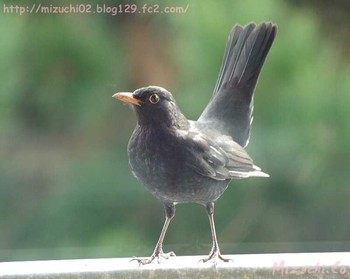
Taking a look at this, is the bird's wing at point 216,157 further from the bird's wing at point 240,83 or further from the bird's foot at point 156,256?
the bird's foot at point 156,256

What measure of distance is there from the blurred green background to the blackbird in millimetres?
62

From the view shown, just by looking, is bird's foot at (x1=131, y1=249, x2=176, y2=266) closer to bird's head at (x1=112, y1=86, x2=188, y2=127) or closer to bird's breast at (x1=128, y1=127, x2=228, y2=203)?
bird's breast at (x1=128, y1=127, x2=228, y2=203)

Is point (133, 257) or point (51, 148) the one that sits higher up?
point (51, 148)

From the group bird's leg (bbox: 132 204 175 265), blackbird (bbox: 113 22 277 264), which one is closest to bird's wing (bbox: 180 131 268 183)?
blackbird (bbox: 113 22 277 264)

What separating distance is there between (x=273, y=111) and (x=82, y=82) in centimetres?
36

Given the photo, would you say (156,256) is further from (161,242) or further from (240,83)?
(240,83)

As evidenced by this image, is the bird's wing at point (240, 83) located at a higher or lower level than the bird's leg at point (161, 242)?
higher

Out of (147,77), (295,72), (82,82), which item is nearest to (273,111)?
(295,72)

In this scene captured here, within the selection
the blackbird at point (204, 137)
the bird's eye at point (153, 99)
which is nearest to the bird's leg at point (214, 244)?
the blackbird at point (204, 137)

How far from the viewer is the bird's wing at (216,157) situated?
4.66ft

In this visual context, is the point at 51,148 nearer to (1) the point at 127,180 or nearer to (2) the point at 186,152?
(1) the point at 127,180

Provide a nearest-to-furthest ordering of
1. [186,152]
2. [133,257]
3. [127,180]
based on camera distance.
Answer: [186,152]
[133,257]
[127,180]

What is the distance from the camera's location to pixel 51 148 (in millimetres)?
1606

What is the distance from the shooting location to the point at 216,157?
4.74 ft
